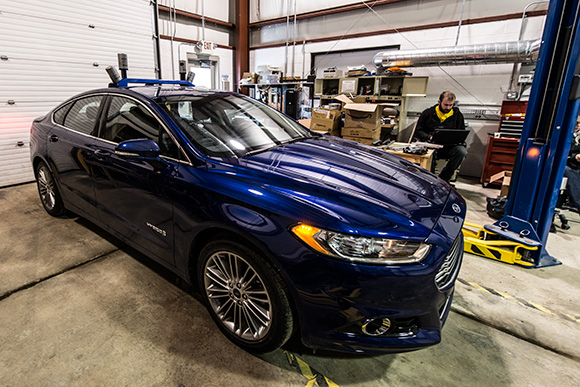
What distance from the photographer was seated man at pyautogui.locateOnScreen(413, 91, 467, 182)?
15.1 ft

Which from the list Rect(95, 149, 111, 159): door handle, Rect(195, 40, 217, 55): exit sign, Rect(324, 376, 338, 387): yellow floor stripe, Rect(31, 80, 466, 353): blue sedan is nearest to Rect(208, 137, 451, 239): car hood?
Rect(31, 80, 466, 353): blue sedan

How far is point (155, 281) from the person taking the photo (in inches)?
84.4

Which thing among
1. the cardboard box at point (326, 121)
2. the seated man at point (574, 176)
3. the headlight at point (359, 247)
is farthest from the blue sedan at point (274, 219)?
→ the seated man at point (574, 176)

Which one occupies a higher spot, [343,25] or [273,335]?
[343,25]

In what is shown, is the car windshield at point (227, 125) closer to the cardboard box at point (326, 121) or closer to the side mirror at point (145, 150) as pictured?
the side mirror at point (145, 150)

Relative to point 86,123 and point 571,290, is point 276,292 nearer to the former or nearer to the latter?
point 86,123

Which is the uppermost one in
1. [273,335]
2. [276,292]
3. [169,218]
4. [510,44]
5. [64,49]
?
[510,44]

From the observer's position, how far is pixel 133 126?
6.45ft

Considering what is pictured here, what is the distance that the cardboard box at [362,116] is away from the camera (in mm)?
4117

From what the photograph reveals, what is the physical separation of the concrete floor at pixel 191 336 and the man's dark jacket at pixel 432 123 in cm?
284

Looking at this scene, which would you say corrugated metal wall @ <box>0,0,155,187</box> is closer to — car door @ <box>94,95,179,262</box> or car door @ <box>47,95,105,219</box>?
car door @ <box>47,95,105,219</box>

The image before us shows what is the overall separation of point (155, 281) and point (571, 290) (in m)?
2.96

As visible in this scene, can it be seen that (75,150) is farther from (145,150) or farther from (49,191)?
(145,150)

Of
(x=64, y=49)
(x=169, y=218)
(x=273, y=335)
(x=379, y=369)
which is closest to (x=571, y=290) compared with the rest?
(x=379, y=369)
